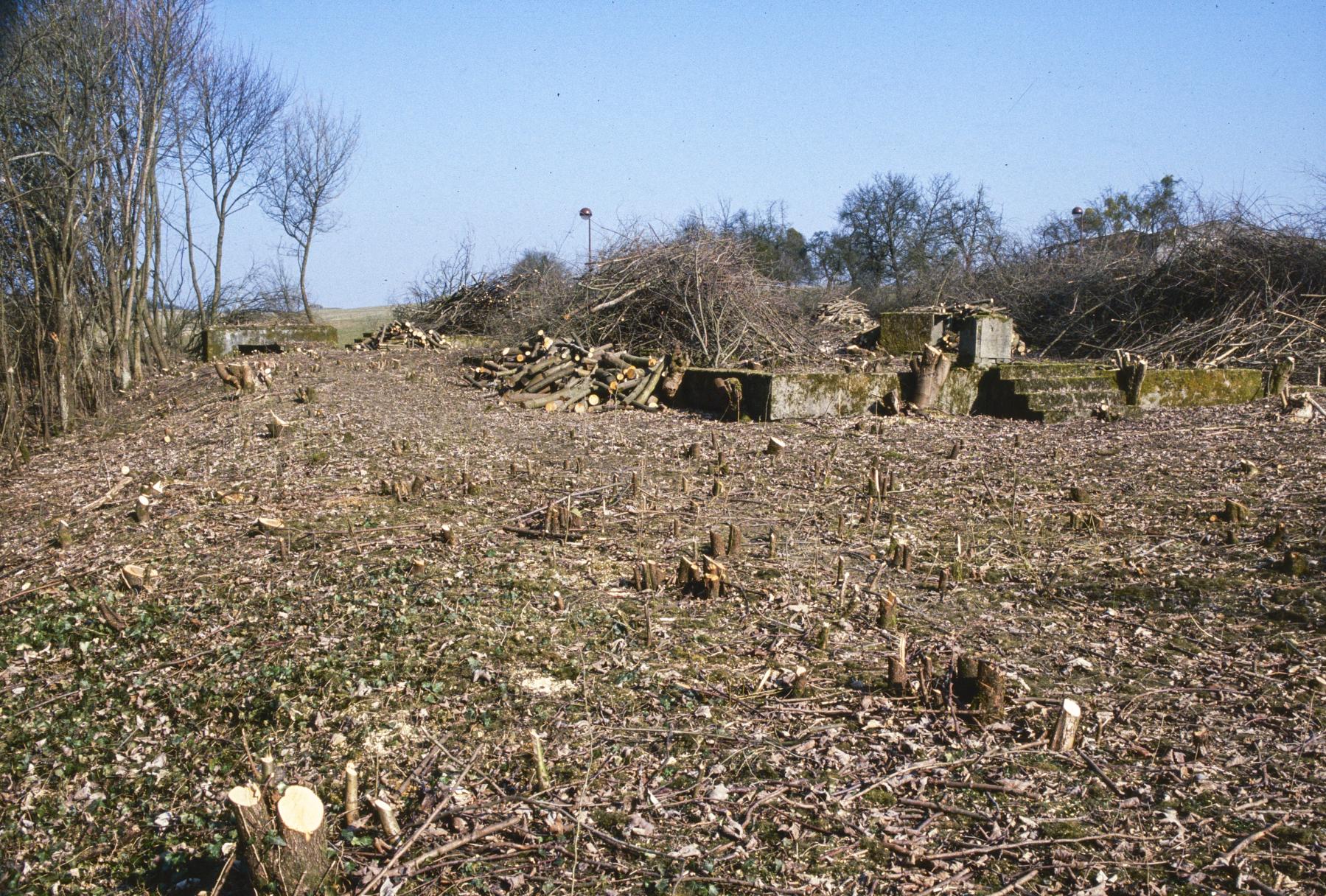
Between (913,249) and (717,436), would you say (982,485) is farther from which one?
(913,249)

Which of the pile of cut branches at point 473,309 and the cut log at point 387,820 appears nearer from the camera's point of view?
the cut log at point 387,820

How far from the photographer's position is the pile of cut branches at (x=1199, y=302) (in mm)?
13039

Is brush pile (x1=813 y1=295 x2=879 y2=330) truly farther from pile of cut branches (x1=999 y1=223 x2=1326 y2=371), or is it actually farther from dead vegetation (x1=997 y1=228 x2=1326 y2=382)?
pile of cut branches (x1=999 y1=223 x2=1326 y2=371)

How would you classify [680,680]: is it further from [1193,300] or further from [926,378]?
[1193,300]

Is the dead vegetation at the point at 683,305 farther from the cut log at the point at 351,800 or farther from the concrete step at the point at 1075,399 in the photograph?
the cut log at the point at 351,800

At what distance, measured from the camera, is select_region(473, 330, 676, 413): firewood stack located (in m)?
11.8

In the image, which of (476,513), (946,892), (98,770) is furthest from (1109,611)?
(98,770)

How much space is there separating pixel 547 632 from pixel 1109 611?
2.87 meters

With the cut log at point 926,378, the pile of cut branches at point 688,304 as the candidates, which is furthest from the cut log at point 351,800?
the pile of cut branches at point 688,304

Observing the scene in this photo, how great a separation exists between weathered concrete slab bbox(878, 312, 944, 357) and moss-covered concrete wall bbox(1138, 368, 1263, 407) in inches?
145

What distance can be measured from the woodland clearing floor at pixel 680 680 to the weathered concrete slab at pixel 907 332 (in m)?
6.86

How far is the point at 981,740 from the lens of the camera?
3295 millimetres

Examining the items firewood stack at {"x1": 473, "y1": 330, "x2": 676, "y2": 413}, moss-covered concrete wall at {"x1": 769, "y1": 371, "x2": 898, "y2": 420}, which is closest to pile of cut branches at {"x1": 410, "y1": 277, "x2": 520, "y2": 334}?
firewood stack at {"x1": 473, "y1": 330, "x2": 676, "y2": 413}

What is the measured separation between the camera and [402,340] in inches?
716
